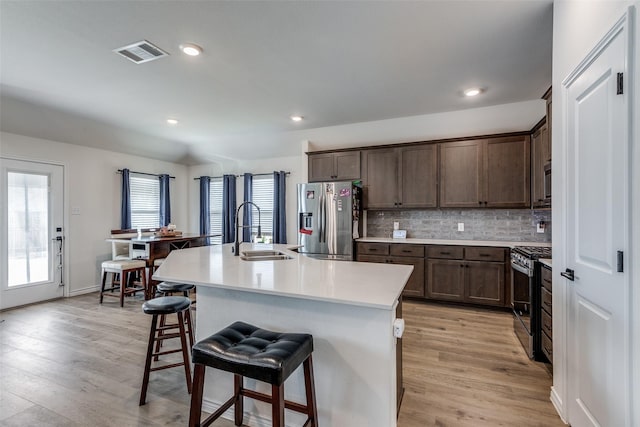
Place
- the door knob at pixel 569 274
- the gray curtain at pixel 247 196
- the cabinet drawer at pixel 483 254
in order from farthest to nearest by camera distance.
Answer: the gray curtain at pixel 247 196 → the cabinet drawer at pixel 483 254 → the door knob at pixel 569 274

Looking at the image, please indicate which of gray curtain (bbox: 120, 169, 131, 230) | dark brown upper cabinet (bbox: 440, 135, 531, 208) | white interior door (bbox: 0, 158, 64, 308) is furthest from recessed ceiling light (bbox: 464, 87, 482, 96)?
white interior door (bbox: 0, 158, 64, 308)

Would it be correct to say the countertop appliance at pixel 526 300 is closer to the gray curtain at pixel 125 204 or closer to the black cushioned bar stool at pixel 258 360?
the black cushioned bar stool at pixel 258 360

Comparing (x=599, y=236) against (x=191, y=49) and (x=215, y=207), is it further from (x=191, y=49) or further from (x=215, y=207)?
(x=215, y=207)

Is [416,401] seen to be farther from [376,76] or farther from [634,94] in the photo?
[376,76]

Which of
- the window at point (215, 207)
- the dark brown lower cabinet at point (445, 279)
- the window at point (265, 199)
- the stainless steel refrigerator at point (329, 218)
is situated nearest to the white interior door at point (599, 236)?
the dark brown lower cabinet at point (445, 279)

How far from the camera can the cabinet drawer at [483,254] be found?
378 centimetres

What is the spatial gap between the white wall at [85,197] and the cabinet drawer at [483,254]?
5846 mm

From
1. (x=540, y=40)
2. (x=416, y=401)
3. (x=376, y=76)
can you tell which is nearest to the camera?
(x=416, y=401)

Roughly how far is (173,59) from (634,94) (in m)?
3.21

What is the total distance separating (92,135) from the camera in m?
4.78

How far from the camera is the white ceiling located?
213cm

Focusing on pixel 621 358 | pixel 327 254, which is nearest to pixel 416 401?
pixel 621 358

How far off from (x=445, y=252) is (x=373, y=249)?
994mm

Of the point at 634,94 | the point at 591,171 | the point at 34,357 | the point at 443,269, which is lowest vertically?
the point at 34,357
